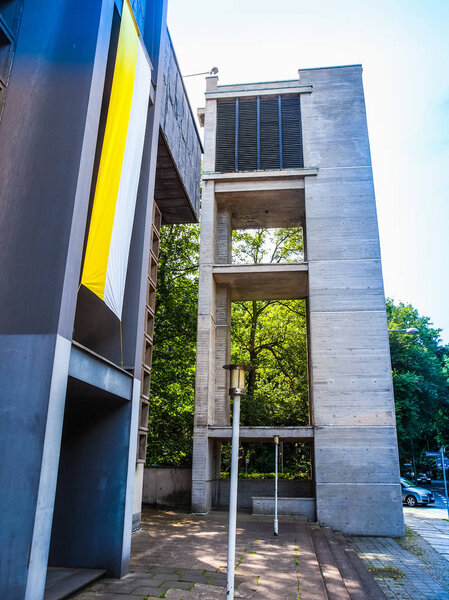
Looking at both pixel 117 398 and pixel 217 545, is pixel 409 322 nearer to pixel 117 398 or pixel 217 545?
pixel 217 545

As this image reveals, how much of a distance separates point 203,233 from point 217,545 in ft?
38.7

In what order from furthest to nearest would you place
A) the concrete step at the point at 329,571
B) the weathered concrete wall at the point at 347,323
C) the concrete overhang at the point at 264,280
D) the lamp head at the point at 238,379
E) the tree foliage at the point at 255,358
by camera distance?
the tree foliage at the point at 255,358, the concrete overhang at the point at 264,280, the weathered concrete wall at the point at 347,323, the concrete step at the point at 329,571, the lamp head at the point at 238,379

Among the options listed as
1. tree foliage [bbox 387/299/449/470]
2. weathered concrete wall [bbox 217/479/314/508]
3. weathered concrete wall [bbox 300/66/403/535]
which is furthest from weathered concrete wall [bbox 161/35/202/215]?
tree foliage [bbox 387/299/449/470]

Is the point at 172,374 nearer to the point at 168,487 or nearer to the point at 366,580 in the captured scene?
the point at 168,487

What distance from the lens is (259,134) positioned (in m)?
19.8

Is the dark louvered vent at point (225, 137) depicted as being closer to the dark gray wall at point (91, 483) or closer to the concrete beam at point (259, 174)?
the concrete beam at point (259, 174)

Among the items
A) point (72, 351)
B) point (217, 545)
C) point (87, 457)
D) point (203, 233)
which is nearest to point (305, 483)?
point (217, 545)

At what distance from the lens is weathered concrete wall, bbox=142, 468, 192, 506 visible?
17.8 metres

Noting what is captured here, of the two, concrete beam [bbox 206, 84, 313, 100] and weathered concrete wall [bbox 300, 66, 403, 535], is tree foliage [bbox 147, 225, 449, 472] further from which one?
weathered concrete wall [bbox 300, 66, 403, 535]

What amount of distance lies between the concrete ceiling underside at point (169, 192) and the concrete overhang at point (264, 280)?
2.65 meters

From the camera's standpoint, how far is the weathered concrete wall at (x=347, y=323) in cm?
1476

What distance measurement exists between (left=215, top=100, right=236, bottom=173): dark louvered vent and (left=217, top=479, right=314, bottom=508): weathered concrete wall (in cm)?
1315

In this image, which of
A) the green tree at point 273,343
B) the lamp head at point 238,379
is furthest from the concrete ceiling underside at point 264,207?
the lamp head at point 238,379

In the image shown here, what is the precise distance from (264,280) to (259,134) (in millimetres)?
6491
